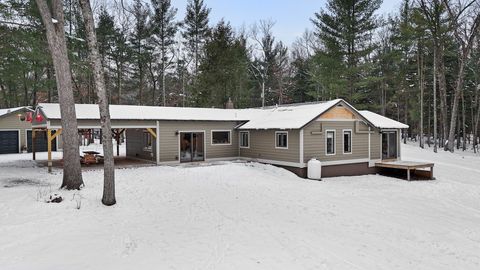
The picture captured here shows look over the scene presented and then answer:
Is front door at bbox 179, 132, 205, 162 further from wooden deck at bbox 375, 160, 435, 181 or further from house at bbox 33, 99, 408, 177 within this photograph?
wooden deck at bbox 375, 160, 435, 181

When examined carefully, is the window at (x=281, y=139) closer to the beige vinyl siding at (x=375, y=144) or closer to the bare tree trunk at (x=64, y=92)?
the beige vinyl siding at (x=375, y=144)

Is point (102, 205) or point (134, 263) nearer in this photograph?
point (134, 263)

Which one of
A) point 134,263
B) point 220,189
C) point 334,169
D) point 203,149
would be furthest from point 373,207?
point 203,149

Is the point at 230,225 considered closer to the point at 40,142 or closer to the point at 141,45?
the point at 40,142

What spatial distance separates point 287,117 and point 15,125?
65.4ft

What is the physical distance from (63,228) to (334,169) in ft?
40.5

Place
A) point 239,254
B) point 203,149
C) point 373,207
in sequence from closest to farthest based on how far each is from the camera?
point 239,254 < point 373,207 < point 203,149

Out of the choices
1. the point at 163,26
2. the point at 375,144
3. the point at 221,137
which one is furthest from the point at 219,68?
the point at 375,144

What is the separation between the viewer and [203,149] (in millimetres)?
18219

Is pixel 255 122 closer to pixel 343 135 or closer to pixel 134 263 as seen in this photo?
pixel 343 135

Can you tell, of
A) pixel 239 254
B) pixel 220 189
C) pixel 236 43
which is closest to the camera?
pixel 239 254

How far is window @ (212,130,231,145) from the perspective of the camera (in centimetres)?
1853

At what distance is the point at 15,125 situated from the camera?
23.5 metres

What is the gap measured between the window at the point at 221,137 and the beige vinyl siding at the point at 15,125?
1529 centimetres
